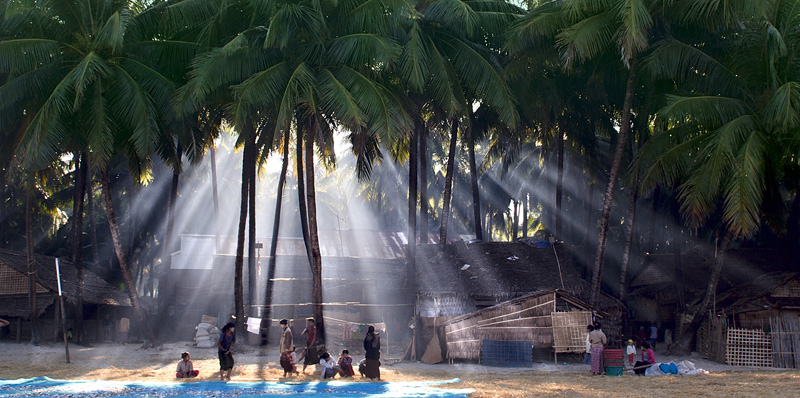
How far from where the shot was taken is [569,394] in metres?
13.8

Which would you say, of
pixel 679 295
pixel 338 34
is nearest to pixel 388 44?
pixel 338 34

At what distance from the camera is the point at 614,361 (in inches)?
677

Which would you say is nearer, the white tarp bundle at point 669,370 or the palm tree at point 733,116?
the white tarp bundle at point 669,370

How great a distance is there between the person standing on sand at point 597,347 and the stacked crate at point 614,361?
0.54 feet

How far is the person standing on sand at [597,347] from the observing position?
17.0 metres

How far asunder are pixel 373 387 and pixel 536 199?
28.2 metres

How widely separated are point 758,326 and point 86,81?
19.0m

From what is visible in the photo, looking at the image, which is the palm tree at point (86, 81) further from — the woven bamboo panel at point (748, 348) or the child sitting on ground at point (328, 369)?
the woven bamboo panel at point (748, 348)

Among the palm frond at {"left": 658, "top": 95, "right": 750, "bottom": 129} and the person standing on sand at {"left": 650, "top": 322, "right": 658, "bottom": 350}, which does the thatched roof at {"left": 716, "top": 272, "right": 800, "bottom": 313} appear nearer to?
the person standing on sand at {"left": 650, "top": 322, "right": 658, "bottom": 350}

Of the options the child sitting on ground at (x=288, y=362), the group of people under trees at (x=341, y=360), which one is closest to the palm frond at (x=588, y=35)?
the group of people under trees at (x=341, y=360)

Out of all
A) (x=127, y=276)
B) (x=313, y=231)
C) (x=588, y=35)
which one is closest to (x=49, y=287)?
(x=127, y=276)

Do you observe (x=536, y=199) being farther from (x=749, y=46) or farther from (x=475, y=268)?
(x=749, y=46)

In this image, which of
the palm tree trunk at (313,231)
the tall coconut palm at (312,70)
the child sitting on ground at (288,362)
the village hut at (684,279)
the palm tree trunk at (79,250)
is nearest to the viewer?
the child sitting on ground at (288,362)

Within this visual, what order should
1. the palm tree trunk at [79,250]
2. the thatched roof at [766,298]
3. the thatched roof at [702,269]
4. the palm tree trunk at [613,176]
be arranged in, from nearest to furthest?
the thatched roof at [766,298] < the palm tree trunk at [613,176] < the palm tree trunk at [79,250] < the thatched roof at [702,269]
